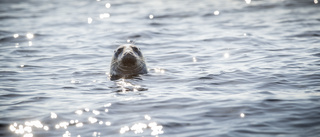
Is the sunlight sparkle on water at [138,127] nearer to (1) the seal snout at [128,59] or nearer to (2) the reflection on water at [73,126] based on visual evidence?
(2) the reflection on water at [73,126]

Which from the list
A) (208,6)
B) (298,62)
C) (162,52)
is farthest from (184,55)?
(208,6)

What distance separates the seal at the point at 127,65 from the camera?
10672mm

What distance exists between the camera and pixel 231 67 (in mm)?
11352

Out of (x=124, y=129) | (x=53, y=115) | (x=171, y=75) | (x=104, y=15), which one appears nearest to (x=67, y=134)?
(x=124, y=129)

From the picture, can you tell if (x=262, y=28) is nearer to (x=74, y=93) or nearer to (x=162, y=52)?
(x=162, y=52)

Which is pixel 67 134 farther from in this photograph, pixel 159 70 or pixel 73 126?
pixel 159 70

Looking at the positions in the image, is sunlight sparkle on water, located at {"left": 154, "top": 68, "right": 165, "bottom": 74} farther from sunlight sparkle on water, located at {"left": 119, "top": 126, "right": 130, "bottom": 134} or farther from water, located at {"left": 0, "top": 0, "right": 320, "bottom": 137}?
sunlight sparkle on water, located at {"left": 119, "top": 126, "right": 130, "bottom": 134}

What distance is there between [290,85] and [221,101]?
1.85 metres

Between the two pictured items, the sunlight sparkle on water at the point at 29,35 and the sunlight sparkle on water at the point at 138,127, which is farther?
the sunlight sparkle on water at the point at 29,35

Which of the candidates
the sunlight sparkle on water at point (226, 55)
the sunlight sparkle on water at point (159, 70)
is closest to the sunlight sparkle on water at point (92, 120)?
the sunlight sparkle on water at point (159, 70)

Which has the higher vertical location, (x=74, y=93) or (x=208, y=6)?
(x=208, y=6)

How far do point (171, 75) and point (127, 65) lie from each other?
1.09 m

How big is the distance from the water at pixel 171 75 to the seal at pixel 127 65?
0.30 meters

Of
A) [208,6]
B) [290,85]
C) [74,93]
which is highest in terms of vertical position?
[208,6]
